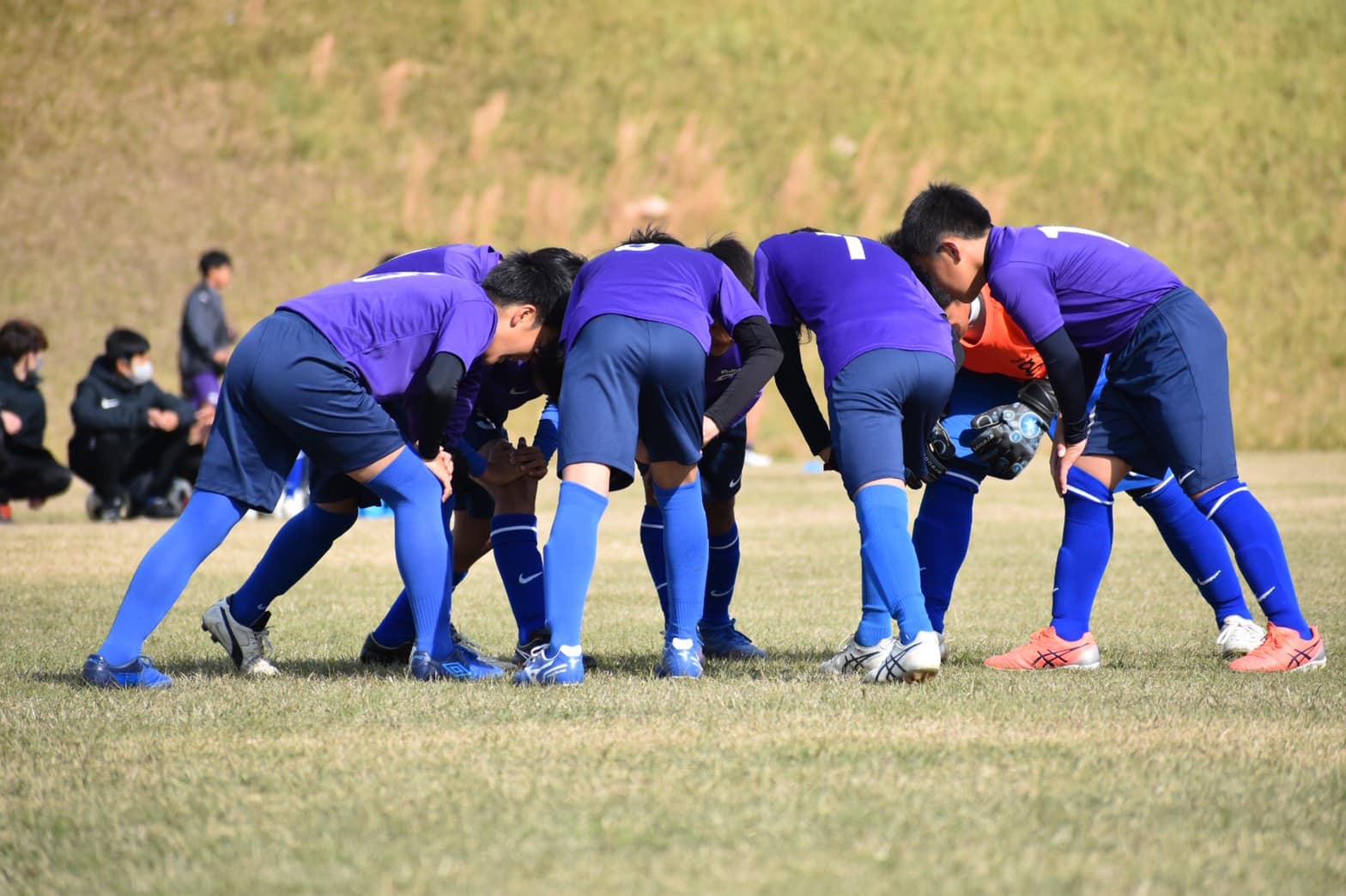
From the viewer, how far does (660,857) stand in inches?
106

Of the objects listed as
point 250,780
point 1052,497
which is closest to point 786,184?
point 1052,497

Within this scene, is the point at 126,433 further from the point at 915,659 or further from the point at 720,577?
the point at 915,659

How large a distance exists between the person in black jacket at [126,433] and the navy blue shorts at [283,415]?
7867mm

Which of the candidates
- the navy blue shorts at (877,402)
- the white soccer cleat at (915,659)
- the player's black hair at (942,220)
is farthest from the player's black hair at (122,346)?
the white soccer cleat at (915,659)

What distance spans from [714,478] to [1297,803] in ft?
9.87

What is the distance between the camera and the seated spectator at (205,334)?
13.6m

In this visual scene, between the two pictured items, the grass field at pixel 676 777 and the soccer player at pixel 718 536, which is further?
the soccer player at pixel 718 536

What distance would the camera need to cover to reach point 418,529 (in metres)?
4.63

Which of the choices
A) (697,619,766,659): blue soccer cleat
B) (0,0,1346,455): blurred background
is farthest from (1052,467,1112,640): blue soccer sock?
(0,0,1346,455): blurred background

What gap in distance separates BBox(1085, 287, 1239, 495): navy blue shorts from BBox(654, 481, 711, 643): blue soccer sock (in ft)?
4.66

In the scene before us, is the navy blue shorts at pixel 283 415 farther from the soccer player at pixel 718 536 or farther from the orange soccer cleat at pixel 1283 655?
the orange soccer cleat at pixel 1283 655

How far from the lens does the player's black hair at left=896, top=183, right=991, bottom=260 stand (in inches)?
197

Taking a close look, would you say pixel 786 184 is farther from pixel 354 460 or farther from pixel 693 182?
pixel 354 460

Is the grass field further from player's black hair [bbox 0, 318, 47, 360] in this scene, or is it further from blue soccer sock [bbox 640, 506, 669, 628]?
player's black hair [bbox 0, 318, 47, 360]
